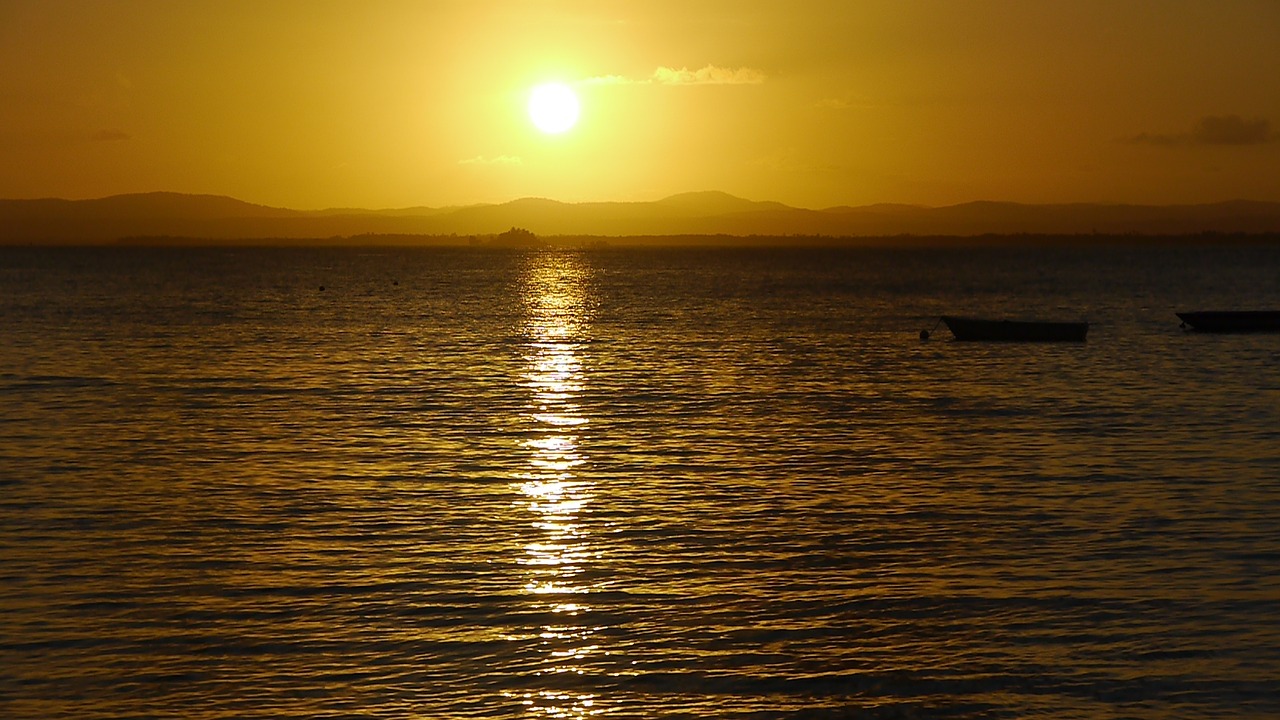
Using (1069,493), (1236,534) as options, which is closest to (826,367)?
(1069,493)

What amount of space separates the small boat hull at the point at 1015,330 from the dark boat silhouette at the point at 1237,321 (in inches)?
259

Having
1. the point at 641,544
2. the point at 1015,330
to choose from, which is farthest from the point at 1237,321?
the point at 641,544

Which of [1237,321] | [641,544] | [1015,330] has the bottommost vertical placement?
[1015,330]

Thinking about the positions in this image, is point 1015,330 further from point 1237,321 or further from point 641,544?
point 641,544

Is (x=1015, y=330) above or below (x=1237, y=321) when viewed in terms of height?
below

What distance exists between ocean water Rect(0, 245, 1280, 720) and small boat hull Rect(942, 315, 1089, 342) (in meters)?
14.7

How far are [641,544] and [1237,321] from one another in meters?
58.0

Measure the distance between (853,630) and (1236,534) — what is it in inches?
347

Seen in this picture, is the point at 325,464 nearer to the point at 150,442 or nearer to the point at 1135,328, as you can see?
the point at 150,442

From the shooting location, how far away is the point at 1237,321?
6881 centimetres

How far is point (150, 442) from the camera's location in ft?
107

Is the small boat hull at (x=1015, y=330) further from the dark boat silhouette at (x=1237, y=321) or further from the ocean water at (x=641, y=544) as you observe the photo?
the ocean water at (x=641, y=544)

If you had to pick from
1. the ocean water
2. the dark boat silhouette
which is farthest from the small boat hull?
the ocean water

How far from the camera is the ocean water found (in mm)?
14352
